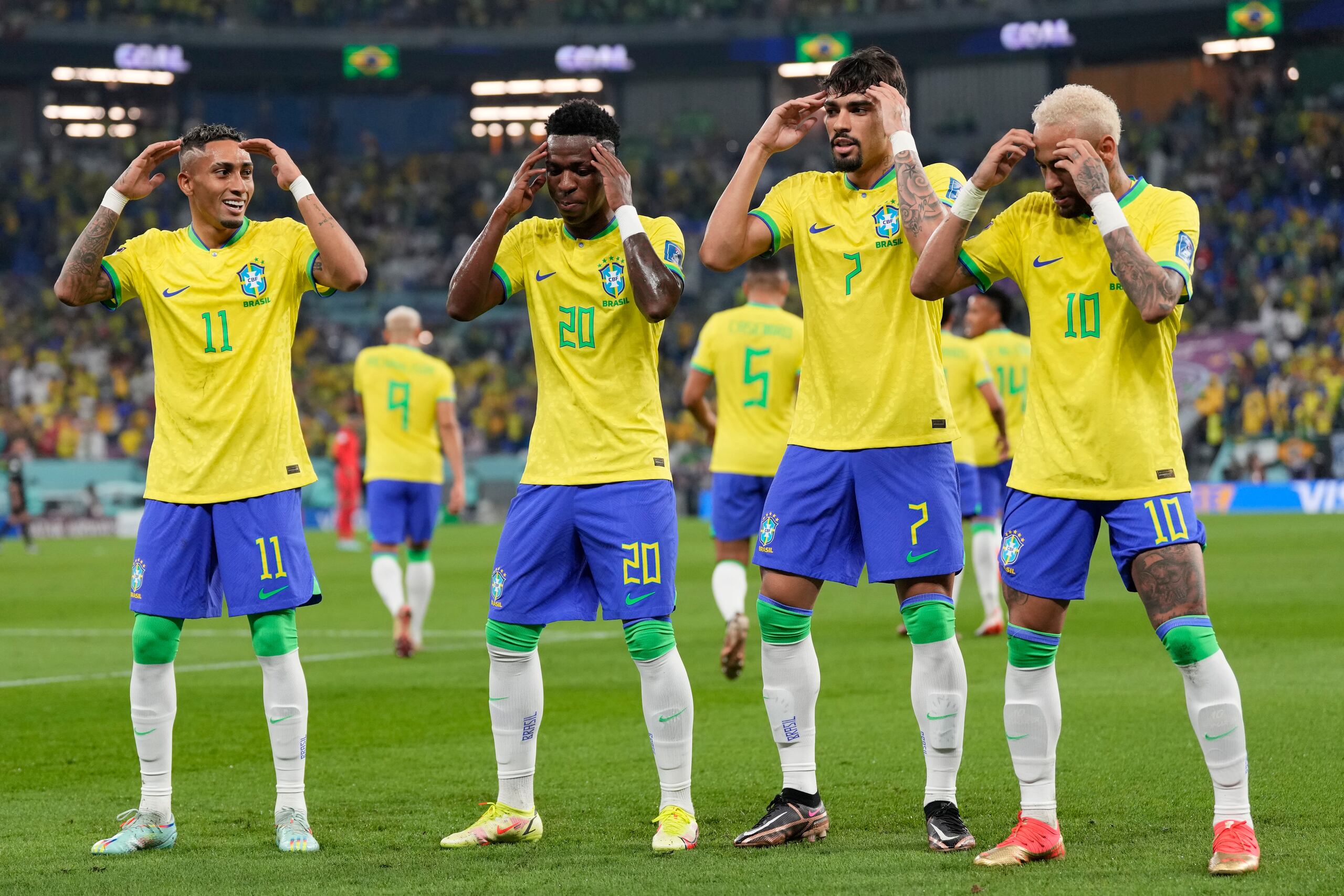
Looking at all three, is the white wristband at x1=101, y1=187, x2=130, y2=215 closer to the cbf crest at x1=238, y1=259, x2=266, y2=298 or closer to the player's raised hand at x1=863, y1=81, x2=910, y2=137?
the cbf crest at x1=238, y1=259, x2=266, y2=298

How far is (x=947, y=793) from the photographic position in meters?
5.62

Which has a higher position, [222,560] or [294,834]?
[222,560]

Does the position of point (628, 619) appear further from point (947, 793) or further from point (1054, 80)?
point (1054, 80)

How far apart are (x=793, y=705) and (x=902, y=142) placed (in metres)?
2.08

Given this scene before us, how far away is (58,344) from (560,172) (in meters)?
37.1

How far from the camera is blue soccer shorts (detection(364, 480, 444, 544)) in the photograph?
Answer: 1255 cm

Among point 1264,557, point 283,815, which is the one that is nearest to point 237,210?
point 283,815

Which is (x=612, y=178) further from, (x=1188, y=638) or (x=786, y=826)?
(x=1188, y=638)

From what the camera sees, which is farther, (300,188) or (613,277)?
(300,188)

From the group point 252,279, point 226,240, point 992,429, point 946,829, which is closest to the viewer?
point 946,829

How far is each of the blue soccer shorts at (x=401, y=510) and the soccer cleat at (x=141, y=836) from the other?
6690 millimetres

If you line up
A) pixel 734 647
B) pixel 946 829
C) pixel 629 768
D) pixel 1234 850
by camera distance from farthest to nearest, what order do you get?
pixel 734 647, pixel 629 768, pixel 946 829, pixel 1234 850

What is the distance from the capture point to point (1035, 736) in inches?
209

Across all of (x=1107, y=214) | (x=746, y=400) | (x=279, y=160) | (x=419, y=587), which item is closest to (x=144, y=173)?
(x=279, y=160)
